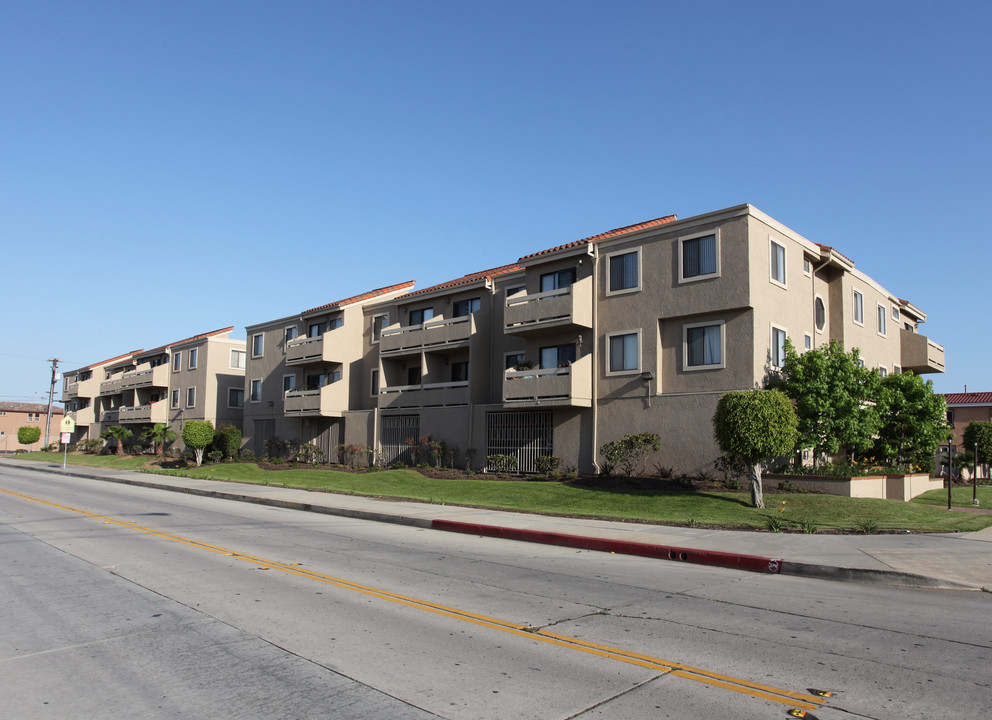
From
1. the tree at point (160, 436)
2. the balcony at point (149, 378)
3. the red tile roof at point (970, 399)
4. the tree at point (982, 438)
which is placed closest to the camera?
the tree at point (982, 438)

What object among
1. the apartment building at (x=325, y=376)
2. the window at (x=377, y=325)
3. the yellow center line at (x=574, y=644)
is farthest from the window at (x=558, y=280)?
the yellow center line at (x=574, y=644)

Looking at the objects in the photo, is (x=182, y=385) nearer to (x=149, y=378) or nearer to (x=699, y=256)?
(x=149, y=378)

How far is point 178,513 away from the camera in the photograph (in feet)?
64.1

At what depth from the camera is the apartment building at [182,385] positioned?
2080 inches

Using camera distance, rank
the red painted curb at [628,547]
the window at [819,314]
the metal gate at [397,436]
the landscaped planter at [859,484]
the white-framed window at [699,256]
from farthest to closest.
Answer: the metal gate at [397,436]
the window at [819,314]
the white-framed window at [699,256]
the landscaped planter at [859,484]
the red painted curb at [628,547]

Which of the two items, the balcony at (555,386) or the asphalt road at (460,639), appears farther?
the balcony at (555,386)

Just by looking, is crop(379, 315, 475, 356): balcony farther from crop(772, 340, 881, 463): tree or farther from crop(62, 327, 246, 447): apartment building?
crop(62, 327, 246, 447): apartment building

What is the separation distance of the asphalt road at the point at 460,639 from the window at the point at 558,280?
54.6ft

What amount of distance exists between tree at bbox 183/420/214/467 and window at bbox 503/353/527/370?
20.4m

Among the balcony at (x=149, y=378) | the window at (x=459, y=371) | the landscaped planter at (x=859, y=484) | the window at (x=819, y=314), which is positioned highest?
the window at (x=819, y=314)

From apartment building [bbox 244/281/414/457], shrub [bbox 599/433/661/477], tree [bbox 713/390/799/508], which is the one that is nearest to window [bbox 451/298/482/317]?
apartment building [bbox 244/281/414/457]

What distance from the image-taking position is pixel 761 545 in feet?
43.7

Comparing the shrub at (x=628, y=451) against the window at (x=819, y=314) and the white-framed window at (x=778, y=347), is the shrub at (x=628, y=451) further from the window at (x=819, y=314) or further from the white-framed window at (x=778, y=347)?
the window at (x=819, y=314)

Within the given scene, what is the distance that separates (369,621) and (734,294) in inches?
709
